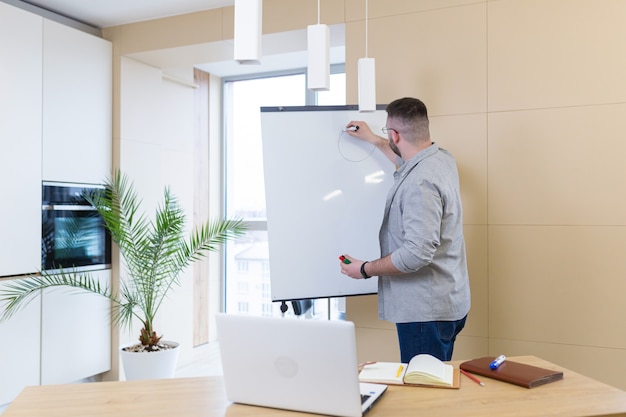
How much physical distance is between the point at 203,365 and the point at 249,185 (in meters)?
1.83

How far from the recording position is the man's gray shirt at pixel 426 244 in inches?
94.3

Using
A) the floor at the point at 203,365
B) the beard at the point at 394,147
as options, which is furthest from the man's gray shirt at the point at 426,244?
the floor at the point at 203,365

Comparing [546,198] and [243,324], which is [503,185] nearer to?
[546,198]

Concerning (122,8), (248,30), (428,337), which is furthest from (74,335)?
(248,30)

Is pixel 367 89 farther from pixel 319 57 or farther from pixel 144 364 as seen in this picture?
pixel 144 364

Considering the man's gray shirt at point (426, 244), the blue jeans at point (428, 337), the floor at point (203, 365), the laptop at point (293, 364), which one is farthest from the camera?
the floor at point (203, 365)

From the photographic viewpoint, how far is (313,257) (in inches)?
122

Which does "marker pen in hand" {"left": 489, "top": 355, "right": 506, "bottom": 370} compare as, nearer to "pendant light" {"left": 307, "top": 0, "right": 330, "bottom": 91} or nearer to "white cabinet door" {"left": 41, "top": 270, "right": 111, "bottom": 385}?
"pendant light" {"left": 307, "top": 0, "right": 330, "bottom": 91}

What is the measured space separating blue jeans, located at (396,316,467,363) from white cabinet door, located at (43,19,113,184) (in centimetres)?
260

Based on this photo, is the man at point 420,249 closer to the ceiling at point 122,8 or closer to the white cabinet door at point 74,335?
the ceiling at point 122,8

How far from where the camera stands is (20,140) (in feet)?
11.9

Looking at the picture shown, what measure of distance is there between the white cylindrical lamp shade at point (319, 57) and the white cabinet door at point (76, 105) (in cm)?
247

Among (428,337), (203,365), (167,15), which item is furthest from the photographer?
(203,365)

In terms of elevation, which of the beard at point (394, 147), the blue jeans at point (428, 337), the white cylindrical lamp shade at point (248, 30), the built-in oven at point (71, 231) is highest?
the white cylindrical lamp shade at point (248, 30)
